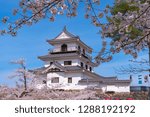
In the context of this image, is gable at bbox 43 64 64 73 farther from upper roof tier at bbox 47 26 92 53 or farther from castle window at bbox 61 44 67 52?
upper roof tier at bbox 47 26 92 53

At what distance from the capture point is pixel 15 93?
5281 millimetres

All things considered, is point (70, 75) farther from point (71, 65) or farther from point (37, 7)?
point (37, 7)

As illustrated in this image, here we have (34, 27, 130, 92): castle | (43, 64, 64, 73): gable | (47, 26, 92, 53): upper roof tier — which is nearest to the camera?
(34, 27, 130, 92): castle

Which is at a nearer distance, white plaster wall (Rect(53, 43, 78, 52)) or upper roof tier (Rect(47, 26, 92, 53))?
upper roof tier (Rect(47, 26, 92, 53))

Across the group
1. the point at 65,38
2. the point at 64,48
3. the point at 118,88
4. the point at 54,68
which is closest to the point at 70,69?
the point at 54,68

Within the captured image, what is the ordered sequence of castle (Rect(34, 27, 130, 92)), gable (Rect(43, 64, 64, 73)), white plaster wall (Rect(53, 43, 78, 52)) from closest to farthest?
castle (Rect(34, 27, 130, 92)), gable (Rect(43, 64, 64, 73)), white plaster wall (Rect(53, 43, 78, 52))

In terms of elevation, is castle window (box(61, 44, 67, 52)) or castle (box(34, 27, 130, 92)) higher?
castle window (box(61, 44, 67, 52))

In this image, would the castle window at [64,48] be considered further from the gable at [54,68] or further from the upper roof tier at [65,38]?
the gable at [54,68]

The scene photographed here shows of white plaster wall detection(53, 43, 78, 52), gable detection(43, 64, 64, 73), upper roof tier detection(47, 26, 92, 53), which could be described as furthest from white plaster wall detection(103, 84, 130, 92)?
white plaster wall detection(53, 43, 78, 52)

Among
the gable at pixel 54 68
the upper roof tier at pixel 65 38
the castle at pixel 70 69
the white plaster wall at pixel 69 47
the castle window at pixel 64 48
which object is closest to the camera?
the castle at pixel 70 69

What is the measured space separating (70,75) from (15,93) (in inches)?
1356

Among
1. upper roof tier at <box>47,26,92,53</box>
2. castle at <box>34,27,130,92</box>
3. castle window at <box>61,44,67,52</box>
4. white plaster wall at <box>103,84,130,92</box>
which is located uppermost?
upper roof tier at <box>47,26,92,53</box>

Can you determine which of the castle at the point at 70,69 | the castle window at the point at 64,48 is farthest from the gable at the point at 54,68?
the castle window at the point at 64,48

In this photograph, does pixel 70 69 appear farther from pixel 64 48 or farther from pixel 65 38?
pixel 65 38
